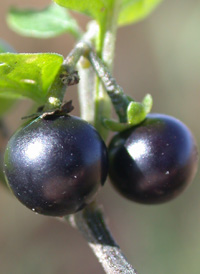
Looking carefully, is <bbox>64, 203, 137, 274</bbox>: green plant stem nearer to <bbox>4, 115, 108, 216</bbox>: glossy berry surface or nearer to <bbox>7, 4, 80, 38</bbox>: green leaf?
<bbox>4, 115, 108, 216</bbox>: glossy berry surface

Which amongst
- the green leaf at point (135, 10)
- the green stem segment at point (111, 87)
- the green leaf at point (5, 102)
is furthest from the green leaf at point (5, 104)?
the green stem segment at point (111, 87)

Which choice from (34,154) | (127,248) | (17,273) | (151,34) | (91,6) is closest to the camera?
(34,154)

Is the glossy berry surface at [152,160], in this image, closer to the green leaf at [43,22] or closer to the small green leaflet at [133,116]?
the small green leaflet at [133,116]

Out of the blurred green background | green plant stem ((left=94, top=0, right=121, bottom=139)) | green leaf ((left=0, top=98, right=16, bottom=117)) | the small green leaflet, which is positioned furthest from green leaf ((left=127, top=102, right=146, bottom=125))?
the blurred green background

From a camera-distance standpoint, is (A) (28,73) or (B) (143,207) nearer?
(A) (28,73)

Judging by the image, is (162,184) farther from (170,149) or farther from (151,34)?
(151,34)

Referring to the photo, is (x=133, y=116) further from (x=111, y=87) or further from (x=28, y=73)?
(x=28, y=73)

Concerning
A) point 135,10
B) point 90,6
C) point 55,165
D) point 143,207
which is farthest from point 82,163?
point 143,207

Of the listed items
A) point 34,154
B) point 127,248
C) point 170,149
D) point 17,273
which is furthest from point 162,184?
point 127,248
